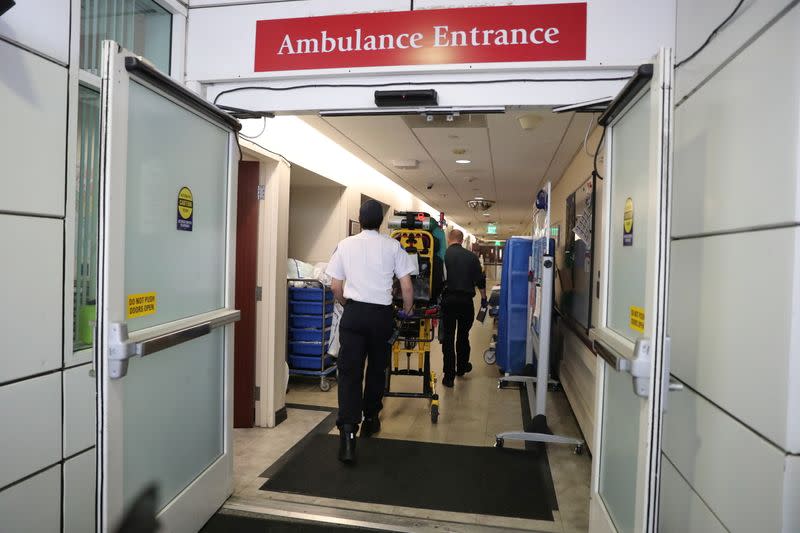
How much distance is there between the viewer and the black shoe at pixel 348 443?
3.21 meters

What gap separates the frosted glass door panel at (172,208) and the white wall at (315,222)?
321 cm

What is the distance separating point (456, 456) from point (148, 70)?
295cm

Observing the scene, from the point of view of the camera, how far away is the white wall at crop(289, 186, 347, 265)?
227 inches

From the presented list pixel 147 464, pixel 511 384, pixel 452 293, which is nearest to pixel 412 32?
pixel 147 464

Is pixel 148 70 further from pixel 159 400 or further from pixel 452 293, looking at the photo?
pixel 452 293

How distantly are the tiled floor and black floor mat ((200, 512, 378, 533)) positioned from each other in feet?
0.34

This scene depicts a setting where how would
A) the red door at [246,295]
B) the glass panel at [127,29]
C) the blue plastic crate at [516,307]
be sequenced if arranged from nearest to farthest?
the glass panel at [127,29] < the red door at [246,295] < the blue plastic crate at [516,307]

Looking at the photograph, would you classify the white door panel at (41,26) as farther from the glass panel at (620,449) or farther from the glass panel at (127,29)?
the glass panel at (620,449)

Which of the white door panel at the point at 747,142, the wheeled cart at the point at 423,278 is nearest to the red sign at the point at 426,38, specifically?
the white door panel at the point at 747,142

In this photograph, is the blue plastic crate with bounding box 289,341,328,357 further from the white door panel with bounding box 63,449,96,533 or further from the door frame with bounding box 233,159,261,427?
the white door panel with bounding box 63,449,96,533

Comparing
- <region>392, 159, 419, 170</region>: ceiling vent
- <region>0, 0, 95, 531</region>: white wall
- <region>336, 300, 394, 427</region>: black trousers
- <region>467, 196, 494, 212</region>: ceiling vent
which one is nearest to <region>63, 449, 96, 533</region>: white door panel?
<region>0, 0, 95, 531</region>: white wall

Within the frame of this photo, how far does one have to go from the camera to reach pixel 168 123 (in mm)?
2010

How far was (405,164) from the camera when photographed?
238 inches

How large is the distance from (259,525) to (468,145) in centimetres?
381
